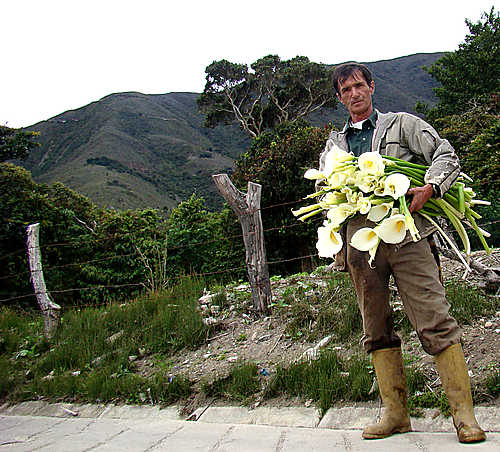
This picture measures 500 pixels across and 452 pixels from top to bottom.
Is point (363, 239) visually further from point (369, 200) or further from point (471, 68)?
point (471, 68)

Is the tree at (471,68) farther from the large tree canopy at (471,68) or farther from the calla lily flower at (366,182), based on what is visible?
the calla lily flower at (366,182)

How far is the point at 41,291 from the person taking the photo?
16.3 ft

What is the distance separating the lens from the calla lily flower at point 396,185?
171 cm

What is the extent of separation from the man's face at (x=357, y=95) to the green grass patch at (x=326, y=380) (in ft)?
4.96

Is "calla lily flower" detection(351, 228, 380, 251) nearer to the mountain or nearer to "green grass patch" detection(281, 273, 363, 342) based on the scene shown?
"green grass patch" detection(281, 273, 363, 342)

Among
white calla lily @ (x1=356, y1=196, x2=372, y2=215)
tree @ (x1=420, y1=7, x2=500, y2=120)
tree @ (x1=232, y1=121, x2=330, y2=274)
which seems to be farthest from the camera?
tree @ (x1=420, y1=7, x2=500, y2=120)

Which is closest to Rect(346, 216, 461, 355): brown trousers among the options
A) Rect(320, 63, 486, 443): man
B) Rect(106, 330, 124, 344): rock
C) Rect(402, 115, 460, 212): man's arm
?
Rect(320, 63, 486, 443): man

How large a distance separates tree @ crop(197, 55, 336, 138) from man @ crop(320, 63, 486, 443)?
2593 cm

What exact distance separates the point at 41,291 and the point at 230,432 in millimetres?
3430

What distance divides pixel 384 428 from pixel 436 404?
0.55 metres

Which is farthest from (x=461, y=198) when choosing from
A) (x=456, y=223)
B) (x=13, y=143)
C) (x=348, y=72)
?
(x=13, y=143)

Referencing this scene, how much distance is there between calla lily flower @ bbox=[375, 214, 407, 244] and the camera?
5.40ft

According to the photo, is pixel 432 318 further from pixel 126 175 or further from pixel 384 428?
pixel 126 175

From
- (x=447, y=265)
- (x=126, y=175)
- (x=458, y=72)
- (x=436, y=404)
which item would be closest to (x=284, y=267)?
(x=447, y=265)
